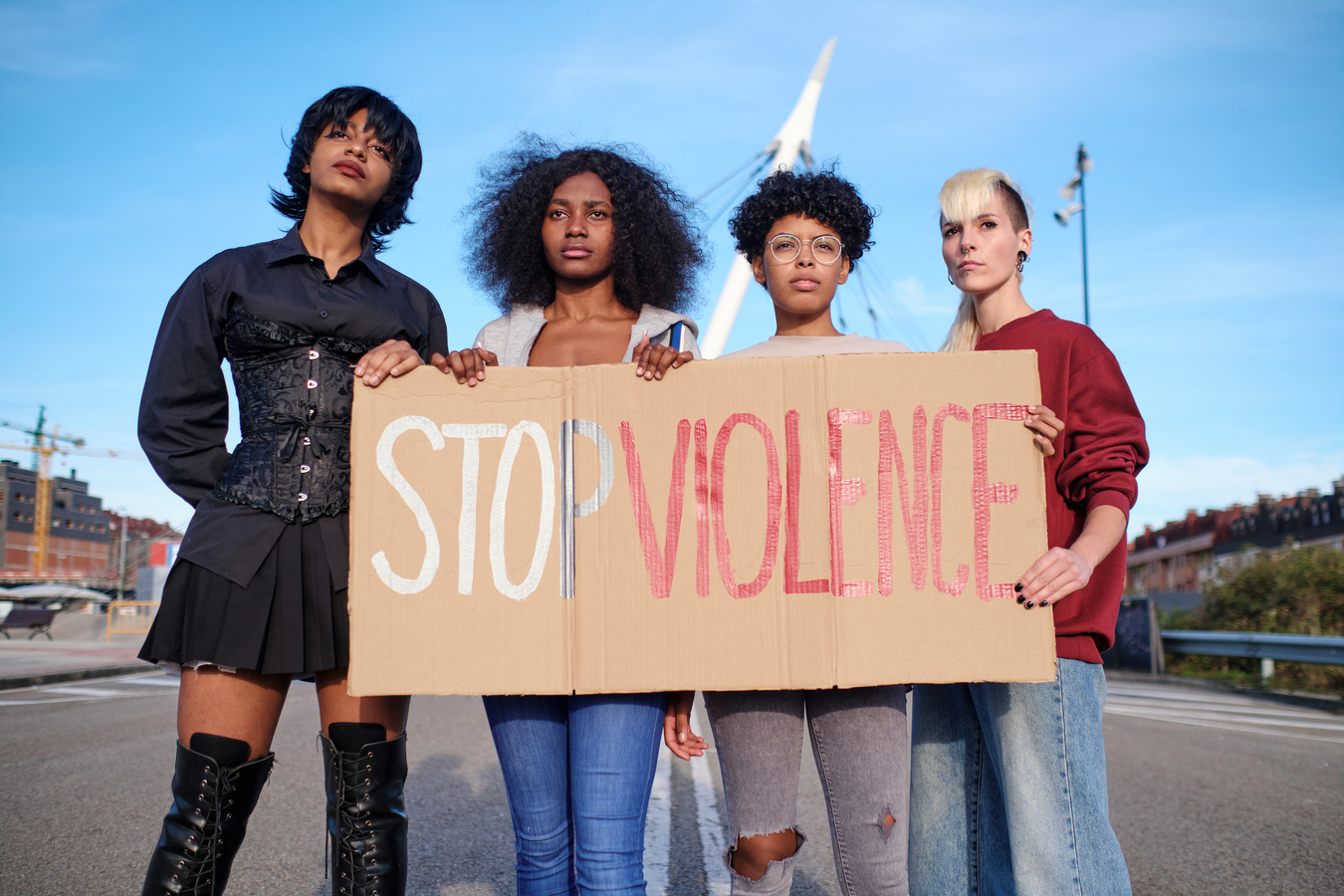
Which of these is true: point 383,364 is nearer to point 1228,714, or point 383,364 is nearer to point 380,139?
point 380,139

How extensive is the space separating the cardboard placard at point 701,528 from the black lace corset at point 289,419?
247 millimetres

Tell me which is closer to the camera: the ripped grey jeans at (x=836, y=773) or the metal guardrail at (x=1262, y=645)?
the ripped grey jeans at (x=836, y=773)

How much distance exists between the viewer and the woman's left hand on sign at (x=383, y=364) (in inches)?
80.7

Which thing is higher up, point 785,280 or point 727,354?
point 785,280

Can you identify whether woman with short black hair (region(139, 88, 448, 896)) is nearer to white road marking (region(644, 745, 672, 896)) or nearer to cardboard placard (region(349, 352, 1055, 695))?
cardboard placard (region(349, 352, 1055, 695))

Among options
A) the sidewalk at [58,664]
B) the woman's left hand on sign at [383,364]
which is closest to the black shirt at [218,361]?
the woman's left hand on sign at [383,364]

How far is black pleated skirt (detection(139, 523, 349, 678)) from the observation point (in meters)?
2.10

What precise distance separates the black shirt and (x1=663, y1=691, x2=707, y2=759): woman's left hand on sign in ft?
2.68

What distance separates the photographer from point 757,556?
201 cm

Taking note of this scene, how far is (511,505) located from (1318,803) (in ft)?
15.3

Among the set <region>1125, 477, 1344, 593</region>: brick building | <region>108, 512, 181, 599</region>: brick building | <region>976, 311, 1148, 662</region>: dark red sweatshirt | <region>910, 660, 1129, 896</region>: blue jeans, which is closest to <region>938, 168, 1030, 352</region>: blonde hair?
<region>976, 311, 1148, 662</region>: dark red sweatshirt

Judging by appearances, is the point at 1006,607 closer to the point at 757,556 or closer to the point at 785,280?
the point at 757,556

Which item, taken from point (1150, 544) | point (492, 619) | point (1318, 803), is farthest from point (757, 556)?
point (1150, 544)

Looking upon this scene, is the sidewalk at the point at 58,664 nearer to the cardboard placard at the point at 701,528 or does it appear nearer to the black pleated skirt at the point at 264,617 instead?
the black pleated skirt at the point at 264,617
